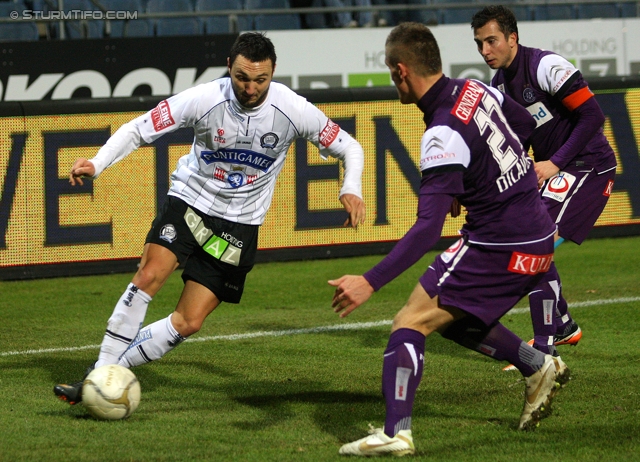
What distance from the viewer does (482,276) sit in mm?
4633

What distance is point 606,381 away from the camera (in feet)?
20.1

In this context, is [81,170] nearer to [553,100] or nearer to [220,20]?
[553,100]

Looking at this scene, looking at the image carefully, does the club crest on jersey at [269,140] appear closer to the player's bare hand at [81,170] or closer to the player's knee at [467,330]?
the player's bare hand at [81,170]

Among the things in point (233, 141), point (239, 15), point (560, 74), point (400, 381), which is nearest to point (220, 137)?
point (233, 141)

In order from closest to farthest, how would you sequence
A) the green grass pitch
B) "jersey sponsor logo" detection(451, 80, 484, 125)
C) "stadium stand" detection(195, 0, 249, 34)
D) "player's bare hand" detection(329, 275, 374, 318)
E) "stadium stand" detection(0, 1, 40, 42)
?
"player's bare hand" detection(329, 275, 374, 318) → "jersey sponsor logo" detection(451, 80, 484, 125) → the green grass pitch → "stadium stand" detection(0, 1, 40, 42) → "stadium stand" detection(195, 0, 249, 34)

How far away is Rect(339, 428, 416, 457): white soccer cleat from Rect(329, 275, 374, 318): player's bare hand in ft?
2.13

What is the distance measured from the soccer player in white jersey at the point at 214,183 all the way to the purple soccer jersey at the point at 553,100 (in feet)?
4.76

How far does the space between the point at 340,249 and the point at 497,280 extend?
6.58 meters

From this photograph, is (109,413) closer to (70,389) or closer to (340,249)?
(70,389)

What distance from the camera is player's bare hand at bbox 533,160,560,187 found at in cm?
631

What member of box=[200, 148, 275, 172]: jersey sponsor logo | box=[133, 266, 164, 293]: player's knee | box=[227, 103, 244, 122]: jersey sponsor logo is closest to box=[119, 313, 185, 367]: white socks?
box=[133, 266, 164, 293]: player's knee

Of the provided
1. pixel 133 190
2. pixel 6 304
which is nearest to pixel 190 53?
pixel 133 190

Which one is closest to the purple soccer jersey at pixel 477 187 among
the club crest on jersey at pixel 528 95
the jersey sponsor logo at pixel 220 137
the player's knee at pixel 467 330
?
the player's knee at pixel 467 330

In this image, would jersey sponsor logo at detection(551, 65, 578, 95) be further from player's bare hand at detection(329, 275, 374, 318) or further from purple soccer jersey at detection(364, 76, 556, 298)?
player's bare hand at detection(329, 275, 374, 318)
